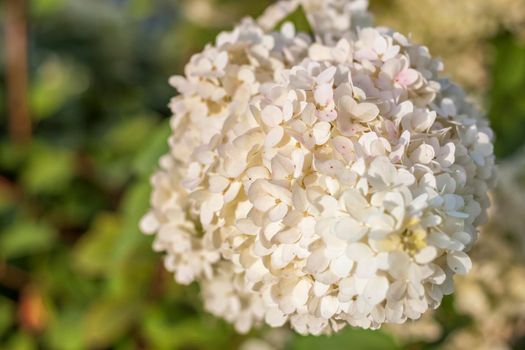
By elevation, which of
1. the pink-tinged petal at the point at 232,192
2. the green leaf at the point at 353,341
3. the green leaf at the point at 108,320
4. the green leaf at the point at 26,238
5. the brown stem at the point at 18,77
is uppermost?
the brown stem at the point at 18,77

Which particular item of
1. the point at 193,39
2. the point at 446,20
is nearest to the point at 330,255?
the point at 446,20

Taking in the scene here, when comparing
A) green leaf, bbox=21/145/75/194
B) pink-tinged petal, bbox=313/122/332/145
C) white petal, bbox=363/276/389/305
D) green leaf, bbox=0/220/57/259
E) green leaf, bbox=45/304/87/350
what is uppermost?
green leaf, bbox=21/145/75/194

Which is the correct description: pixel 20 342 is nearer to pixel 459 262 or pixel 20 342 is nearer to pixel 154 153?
pixel 154 153

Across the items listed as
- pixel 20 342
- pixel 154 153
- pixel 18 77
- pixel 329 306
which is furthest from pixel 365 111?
pixel 18 77

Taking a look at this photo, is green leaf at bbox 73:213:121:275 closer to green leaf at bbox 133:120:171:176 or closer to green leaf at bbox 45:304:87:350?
green leaf at bbox 45:304:87:350

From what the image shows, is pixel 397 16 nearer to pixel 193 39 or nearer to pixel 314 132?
pixel 193 39

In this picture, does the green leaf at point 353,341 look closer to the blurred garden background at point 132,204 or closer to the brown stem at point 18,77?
the blurred garden background at point 132,204

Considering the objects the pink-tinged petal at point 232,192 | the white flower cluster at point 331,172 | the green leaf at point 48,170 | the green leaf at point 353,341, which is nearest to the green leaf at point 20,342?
the green leaf at point 48,170

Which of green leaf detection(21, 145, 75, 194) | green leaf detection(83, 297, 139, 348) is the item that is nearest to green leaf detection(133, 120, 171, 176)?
green leaf detection(83, 297, 139, 348)
